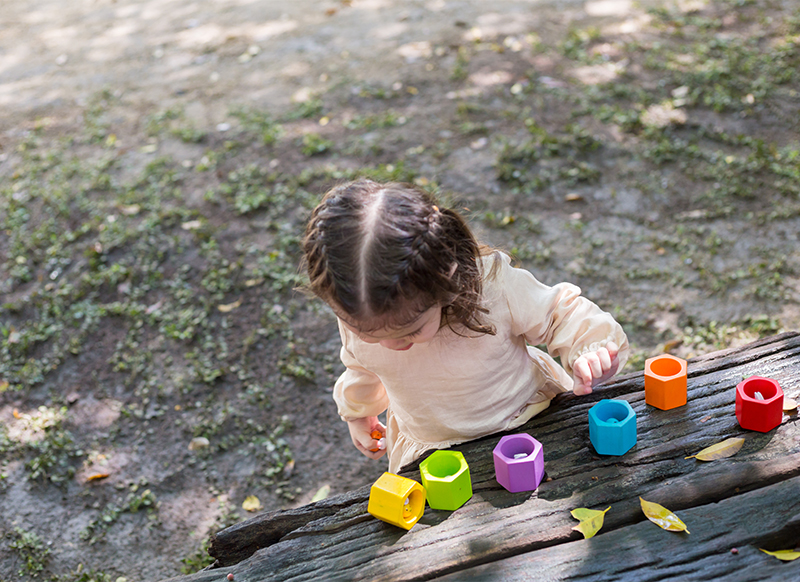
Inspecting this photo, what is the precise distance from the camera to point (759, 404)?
1.72 meters

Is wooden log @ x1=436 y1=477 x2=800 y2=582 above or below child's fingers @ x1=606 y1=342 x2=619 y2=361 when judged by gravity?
below

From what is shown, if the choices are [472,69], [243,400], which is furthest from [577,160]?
[243,400]

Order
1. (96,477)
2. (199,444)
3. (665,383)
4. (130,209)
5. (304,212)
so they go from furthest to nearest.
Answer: (130,209) → (304,212) → (199,444) → (96,477) → (665,383)

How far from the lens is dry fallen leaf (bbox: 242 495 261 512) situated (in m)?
2.85

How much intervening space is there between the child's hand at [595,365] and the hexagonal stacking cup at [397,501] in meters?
0.52

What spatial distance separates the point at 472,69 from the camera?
5406 mm

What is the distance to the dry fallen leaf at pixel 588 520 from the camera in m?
1.63

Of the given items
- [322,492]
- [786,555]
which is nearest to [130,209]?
[322,492]

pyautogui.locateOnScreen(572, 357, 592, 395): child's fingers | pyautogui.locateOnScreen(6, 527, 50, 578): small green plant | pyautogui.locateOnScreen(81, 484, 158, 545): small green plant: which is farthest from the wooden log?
pyautogui.locateOnScreen(6, 527, 50, 578): small green plant

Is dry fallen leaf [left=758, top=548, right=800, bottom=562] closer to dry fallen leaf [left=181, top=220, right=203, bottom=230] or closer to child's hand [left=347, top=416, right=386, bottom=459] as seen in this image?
child's hand [left=347, top=416, right=386, bottom=459]

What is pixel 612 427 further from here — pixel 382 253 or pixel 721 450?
pixel 382 253

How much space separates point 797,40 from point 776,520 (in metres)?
4.82

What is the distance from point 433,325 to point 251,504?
158cm

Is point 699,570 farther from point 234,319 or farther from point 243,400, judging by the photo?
point 234,319
